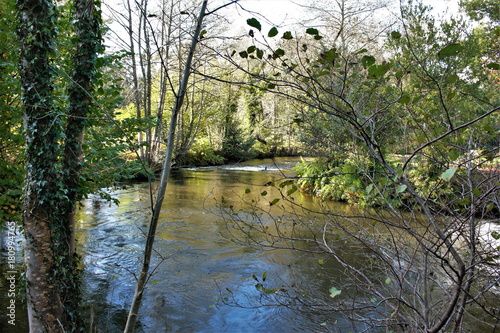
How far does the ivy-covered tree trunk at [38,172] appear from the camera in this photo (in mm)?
3166

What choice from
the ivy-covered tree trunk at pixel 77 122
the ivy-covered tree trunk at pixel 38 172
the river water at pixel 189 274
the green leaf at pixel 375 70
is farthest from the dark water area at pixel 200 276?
the green leaf at pixel 375 70

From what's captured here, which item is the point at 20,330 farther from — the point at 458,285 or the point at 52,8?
the point at 458,285

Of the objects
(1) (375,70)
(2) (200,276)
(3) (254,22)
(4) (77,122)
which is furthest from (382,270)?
(4) (77,122)

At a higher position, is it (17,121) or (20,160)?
(17,121)

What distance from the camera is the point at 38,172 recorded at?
3.25 m

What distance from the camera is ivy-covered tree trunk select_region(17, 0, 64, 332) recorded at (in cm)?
317

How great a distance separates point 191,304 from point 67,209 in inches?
87.5

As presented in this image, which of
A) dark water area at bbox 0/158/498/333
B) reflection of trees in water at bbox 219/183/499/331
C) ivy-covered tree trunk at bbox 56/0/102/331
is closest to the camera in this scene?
reflection of trees in water at bbox 219/183/499/331

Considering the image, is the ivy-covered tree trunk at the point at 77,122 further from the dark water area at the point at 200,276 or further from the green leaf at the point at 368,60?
the green leaf at the point at 368,60

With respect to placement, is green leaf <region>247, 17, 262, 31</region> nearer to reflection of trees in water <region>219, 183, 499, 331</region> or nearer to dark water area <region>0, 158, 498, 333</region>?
reflection of trees in water <region>219, 183, 499, 331</region>

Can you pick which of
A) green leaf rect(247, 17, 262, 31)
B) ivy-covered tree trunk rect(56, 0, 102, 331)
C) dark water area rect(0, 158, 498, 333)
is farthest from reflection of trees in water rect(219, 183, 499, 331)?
ivy-covered tree trunk rect(56, 0, 102, 331)

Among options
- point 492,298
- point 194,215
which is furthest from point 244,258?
point 492,298

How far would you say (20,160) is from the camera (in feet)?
14.1

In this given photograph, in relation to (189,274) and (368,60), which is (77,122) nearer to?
(189,274)
